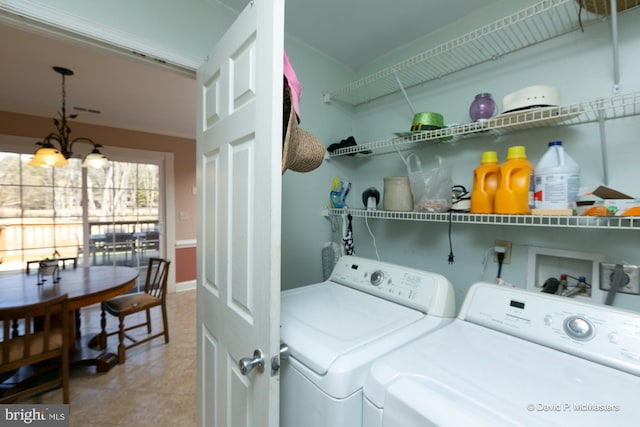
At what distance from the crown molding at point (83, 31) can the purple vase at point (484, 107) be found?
1.34m

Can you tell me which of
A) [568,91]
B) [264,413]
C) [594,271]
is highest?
[568,91]

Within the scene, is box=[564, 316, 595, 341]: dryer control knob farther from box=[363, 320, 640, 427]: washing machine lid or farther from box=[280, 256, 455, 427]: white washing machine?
box=[280, 256, 455, 427]: white washing machine

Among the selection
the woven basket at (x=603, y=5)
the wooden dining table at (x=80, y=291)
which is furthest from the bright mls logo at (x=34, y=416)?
the woven basket at (x=603, y=5)

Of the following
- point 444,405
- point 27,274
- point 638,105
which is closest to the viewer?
point 444,405

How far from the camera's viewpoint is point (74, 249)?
369 cm

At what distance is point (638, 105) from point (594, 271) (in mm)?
625

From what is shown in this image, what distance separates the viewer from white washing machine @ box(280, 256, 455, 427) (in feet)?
2.43

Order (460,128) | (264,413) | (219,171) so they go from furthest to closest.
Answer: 1. (460,128)
2. (219,171)
3. (264,413)

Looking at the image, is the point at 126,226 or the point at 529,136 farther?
the point at 126,226

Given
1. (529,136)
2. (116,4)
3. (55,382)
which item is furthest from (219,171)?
(55,382)

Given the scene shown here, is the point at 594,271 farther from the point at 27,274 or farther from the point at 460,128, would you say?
the point at 27,274

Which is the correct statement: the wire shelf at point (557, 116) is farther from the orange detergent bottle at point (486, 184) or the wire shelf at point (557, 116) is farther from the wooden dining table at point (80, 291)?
the wooden dining table at point (80, 291)

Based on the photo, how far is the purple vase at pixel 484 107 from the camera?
125 centimetres

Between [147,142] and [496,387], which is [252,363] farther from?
[147,142]
